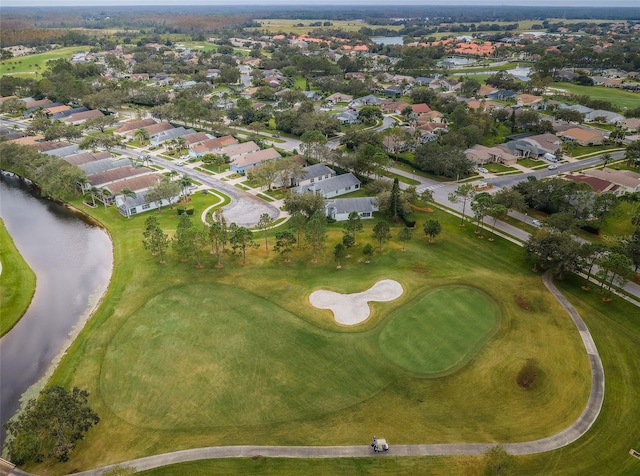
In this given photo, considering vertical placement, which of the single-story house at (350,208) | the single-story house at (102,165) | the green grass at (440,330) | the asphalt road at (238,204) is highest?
the single-story house at (102,165)

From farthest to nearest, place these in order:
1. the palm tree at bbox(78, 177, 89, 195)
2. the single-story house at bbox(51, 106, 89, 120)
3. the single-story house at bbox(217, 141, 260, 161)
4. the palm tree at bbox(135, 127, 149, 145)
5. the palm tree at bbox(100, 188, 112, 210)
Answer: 1. the single-story house at bbox(51, 106, 89, 120)
2. the palm tree at bbox(135, 127, 149, 145)
3. the single-story house at bbox(217, 141, 260, 161)
4. the palm tree at bbox(78, 177, 89, 195)
5. the palm tree at bbox(100, 188, 112, 210)

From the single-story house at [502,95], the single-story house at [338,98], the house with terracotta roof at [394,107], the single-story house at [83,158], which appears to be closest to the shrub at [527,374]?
the single-story house at [83,158]

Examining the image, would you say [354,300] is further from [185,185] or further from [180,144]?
[180,144]

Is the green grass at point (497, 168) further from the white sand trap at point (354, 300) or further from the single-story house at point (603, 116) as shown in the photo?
the single-story house at point (603, 116)

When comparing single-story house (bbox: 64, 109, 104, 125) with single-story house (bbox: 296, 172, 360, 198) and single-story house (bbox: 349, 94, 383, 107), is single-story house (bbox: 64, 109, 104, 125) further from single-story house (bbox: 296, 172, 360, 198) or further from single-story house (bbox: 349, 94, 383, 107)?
single-story house (bbox: 296, 172, 360, 198)

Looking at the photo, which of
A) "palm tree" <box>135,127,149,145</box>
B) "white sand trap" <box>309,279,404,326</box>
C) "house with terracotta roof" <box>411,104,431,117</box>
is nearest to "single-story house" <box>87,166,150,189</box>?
"palm tree" <box>135,127,149,145</box>

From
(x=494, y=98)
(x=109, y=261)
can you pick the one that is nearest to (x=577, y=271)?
(x=109, y=261)
